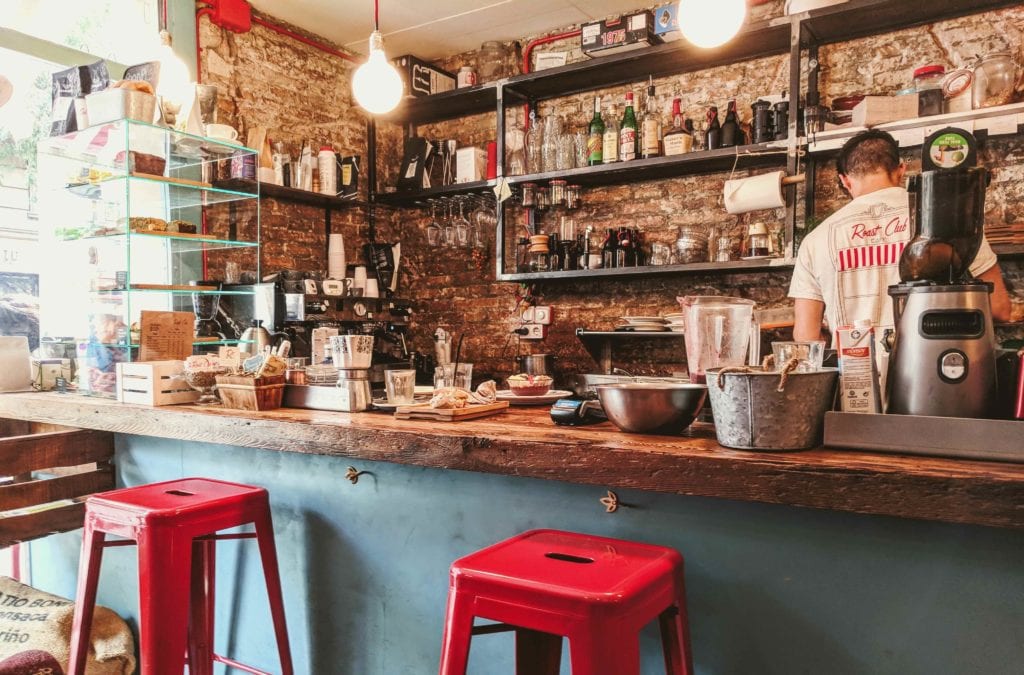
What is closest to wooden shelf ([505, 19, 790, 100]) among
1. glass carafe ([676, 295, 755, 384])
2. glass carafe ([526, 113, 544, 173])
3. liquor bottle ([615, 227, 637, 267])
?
glass carafe ([526, 113, 544, 173])

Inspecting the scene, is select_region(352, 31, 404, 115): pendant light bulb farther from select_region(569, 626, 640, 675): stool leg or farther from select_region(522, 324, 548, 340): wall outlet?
select_region(569, 626, 640, 675): stool leg

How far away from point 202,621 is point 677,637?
140cm

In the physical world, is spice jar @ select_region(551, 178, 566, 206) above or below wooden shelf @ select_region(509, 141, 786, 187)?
below

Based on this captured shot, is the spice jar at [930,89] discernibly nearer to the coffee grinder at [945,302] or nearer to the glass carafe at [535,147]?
the glass carafe at [535,147]

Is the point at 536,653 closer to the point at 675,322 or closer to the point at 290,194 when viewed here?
the point at 675,322

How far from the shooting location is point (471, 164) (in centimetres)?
455

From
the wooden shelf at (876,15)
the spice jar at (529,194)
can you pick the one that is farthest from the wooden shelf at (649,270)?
the wooden shelf at (876,15)

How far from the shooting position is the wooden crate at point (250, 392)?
1.98 m

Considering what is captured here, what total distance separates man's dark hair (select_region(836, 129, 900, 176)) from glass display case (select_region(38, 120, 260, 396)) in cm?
273

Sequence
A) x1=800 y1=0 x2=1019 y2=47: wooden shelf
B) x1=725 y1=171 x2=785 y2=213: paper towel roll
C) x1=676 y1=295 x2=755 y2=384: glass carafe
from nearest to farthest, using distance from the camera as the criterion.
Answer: x1=676 y1=295 x2=755 y2=384: glass carafe
x1=800 y1=0 x2=1019 y2=47: wooden shelf
x1=725 y1=171 x2=785 y2=213: paper towel roll

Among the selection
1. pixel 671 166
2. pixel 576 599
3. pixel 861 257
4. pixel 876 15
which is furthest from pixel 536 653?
pixel 876 15

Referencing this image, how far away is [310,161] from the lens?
4281 millimetres

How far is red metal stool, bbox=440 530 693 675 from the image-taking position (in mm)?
1030

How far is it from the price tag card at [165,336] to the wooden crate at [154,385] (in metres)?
0.20
